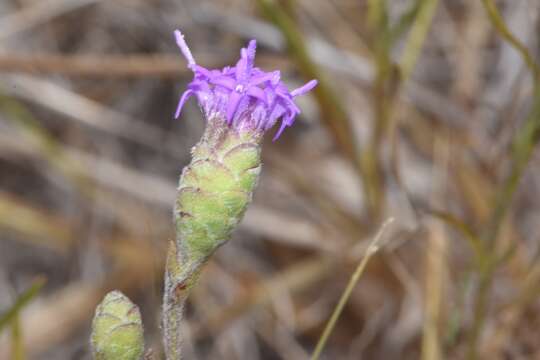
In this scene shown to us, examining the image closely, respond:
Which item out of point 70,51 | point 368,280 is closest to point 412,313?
point 368,280

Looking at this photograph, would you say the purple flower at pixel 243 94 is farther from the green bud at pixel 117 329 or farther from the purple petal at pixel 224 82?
the green bud at pixel 117 329

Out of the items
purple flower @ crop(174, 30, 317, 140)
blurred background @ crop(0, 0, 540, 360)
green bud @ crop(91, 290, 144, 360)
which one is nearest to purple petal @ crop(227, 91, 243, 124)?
purple flower @ crop(174, 30, 317, 140)

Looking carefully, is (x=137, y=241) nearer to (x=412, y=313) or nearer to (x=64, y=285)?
(x=64, y=285)

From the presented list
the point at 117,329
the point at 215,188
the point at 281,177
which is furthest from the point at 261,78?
the point at 281,177

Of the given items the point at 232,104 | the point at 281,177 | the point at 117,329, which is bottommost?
the point at 117,329

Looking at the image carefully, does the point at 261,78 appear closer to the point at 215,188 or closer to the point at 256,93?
the point at 256,93

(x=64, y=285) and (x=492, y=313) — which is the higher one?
(x=64, y=285)

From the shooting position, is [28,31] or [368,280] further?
[28,31]

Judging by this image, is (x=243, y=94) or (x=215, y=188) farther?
(x=243, y=94)
